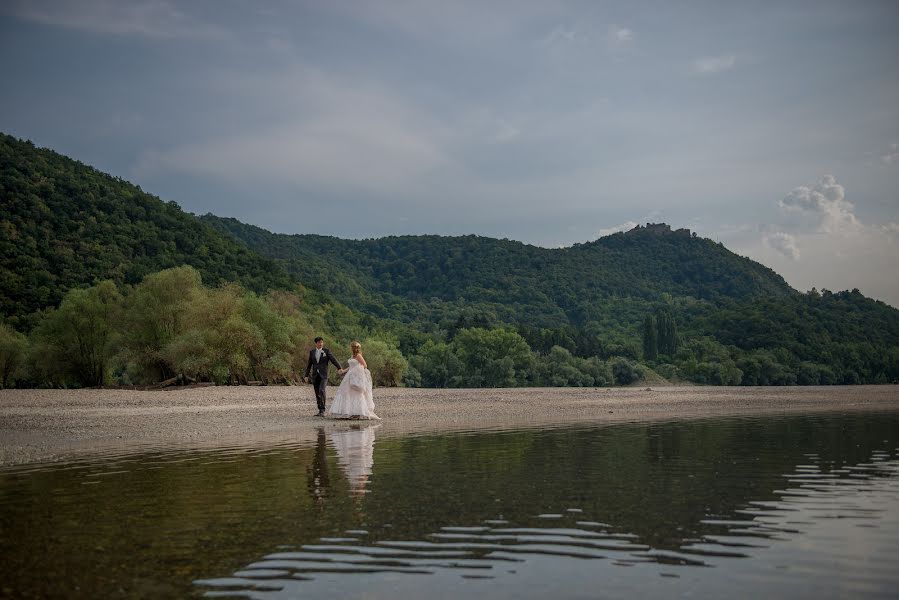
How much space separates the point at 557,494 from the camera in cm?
1086

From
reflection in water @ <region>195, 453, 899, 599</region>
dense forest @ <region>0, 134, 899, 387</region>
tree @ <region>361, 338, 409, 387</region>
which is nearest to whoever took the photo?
reflection in water @ <region>195, 453, 899, 599</region>

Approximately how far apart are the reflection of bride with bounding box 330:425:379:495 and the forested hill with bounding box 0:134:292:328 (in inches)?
2111

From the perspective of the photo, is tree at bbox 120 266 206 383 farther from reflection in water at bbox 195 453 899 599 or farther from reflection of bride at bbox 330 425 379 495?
reflection in water at bbox 195 453 899 599

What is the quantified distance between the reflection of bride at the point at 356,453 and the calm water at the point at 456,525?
10cm

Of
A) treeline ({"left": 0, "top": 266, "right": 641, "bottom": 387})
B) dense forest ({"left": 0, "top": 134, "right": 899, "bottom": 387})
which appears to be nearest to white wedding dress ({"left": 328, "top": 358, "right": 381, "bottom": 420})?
treeline ({"left": 0, "top": 266, "right": 641, "bottom": 387})

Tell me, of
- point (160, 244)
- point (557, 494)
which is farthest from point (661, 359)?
point (557, 494)

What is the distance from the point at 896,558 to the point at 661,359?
5442 inches

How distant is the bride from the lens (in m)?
26.0

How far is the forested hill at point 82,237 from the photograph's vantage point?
67.8 m

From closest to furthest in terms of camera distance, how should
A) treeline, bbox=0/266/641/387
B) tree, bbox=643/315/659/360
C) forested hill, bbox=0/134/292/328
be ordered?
→ treeline, bbox=0/266/641/387 → forested hill, bbox=0/134/292/328 → tree, bbox=643/315/659/360

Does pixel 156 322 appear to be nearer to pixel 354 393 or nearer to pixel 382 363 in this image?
pixel 382 363

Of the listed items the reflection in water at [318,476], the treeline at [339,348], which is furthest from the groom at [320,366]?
the treeline at [339,348]

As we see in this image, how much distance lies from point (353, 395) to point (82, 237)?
5963cm

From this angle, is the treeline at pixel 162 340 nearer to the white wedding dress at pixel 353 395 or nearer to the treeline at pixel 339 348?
the treeline at pixel 339 348
